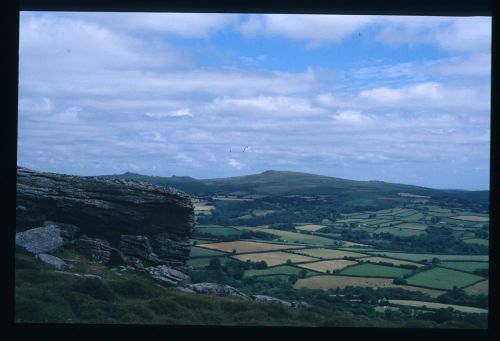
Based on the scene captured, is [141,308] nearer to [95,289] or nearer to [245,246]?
[95,289]

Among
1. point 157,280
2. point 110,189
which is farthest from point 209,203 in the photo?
point 110,189

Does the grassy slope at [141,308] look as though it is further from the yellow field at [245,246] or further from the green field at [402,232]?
the green field at [402,232]

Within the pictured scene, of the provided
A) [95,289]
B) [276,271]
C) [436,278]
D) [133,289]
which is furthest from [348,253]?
[95,289]

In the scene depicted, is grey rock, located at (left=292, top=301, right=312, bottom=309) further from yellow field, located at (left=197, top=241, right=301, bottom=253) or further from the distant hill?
the distant hill

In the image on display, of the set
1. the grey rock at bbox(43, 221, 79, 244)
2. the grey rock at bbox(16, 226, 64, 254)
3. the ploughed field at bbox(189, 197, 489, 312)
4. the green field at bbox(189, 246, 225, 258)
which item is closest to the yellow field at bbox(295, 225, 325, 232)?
the ploughed field at bbox(189, 197, 489, 312)

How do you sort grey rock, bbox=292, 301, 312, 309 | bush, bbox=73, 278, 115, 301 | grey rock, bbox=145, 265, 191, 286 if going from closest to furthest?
bush, bbox=73, 278, 115, 301
grey rock, bbox=292, 301, 312, 309
grey rock, bbox=145, 265, 191, 286

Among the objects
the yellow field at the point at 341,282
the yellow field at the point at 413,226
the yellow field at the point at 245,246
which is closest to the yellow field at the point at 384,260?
the yellow field at the point at 341,282
